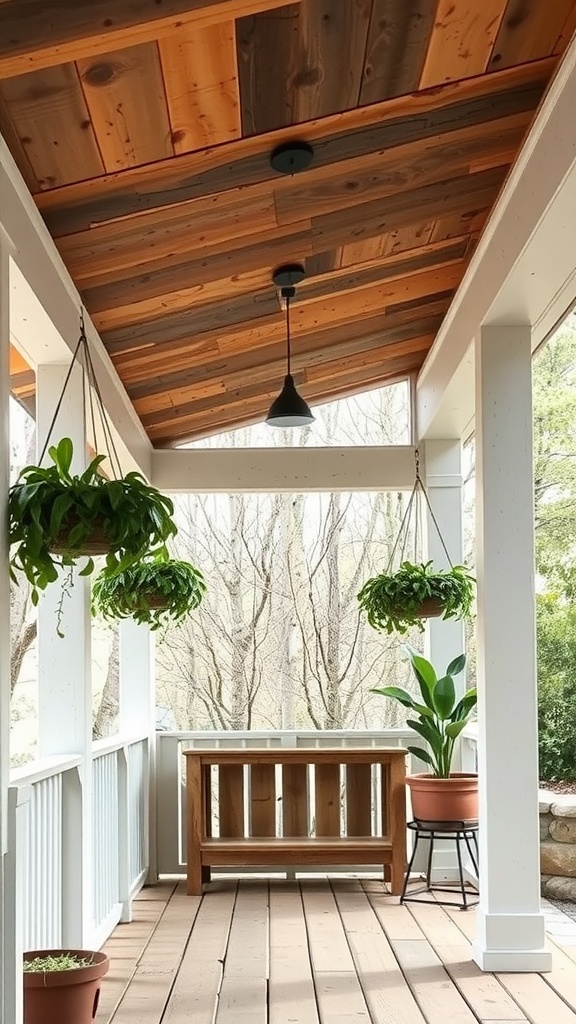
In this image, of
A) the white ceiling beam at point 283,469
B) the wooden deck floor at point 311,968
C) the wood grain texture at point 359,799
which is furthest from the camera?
the white ceiling beam at point 283,469

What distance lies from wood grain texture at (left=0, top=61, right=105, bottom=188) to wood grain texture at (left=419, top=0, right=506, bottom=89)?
1004 mm

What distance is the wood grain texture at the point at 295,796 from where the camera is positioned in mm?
6473

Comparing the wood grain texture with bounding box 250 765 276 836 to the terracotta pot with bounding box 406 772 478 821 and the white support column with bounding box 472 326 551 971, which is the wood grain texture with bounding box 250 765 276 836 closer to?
A: the terracotta pot with bounding box 406 772 478 821

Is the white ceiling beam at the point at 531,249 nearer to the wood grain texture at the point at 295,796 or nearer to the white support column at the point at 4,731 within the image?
the white support column at the point at 4,731

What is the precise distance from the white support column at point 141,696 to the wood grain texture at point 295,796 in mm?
787

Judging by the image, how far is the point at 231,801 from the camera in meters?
6.51

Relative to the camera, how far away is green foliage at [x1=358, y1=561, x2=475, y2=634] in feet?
17.5

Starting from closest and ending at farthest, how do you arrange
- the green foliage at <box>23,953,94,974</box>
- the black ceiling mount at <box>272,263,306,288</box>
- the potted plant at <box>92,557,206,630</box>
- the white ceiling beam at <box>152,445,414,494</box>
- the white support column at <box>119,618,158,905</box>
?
the green foliage at <box>23,953,94,974</box> → the black ceiling mount at <box>272,263,306,288</box> → the potted plant at <box>92,557,206,630</box> → the white support column at <box>119,618,158,905</box> → the white ceiling beam at <box>152,445,414,494</box>

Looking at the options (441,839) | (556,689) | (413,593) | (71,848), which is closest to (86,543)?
(71,848)

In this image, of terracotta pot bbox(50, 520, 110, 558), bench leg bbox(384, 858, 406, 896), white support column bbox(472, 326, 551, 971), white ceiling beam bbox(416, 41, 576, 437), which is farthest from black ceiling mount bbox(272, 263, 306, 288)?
bench leg bbox(384, 858, 406, 896)

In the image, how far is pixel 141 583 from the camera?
507 centimetres

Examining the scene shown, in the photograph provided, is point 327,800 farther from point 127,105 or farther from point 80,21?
point 80,21

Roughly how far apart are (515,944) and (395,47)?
3.20 m

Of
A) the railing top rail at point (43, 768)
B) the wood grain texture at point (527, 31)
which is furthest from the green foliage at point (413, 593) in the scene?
the wood grain texture at point (527, 31)
